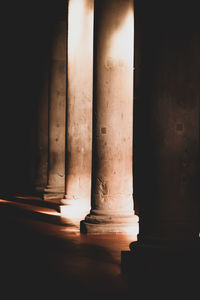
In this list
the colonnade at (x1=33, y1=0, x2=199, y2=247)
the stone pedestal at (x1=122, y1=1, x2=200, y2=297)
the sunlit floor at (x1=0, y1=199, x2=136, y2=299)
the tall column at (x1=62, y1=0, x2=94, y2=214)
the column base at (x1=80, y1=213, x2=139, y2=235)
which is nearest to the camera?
the sunlit floor at (x1=0, y1=199, x2=136, y2=299)

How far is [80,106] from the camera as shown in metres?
25.5

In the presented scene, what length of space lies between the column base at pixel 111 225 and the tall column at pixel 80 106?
5.63m

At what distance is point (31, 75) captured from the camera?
48.6 meters

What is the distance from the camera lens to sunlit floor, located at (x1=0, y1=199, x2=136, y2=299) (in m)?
11.1

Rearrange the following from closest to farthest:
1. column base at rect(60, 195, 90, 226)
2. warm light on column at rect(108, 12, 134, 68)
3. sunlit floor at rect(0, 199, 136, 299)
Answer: sunlit floor at rect(0, 199, 136, 299) → warm light on column at rect(108, 12, 134, 68) → column base at rect(60, 195, 90, 226)

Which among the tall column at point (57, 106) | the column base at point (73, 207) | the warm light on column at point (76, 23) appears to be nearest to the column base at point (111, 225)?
the column base at point (73, 207)

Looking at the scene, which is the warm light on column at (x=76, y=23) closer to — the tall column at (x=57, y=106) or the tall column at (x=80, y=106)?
the tall column at (x=80, y=106)

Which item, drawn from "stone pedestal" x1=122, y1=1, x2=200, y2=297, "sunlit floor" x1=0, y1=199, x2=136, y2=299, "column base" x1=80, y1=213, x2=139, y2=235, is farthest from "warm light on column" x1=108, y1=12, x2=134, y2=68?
"sunlit floor" x1=0, y1=199, x2=136, y2=299

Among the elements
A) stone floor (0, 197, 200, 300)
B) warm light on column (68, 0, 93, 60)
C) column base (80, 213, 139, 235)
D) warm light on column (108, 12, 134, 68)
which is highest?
warm light on column (68, 0, 93, 60)

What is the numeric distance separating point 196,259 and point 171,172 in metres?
Result: 2.27

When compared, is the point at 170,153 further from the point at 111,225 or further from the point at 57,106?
the point at 57,106

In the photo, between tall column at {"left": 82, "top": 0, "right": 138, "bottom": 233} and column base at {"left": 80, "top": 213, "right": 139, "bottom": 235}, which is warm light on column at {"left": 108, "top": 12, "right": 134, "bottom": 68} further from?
column base at {"left": 80, "top": 213, "right": 139, "bottom": 235}

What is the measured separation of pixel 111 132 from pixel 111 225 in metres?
3.79

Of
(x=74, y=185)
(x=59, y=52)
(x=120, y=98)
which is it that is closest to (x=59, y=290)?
(x=120, y=98)
